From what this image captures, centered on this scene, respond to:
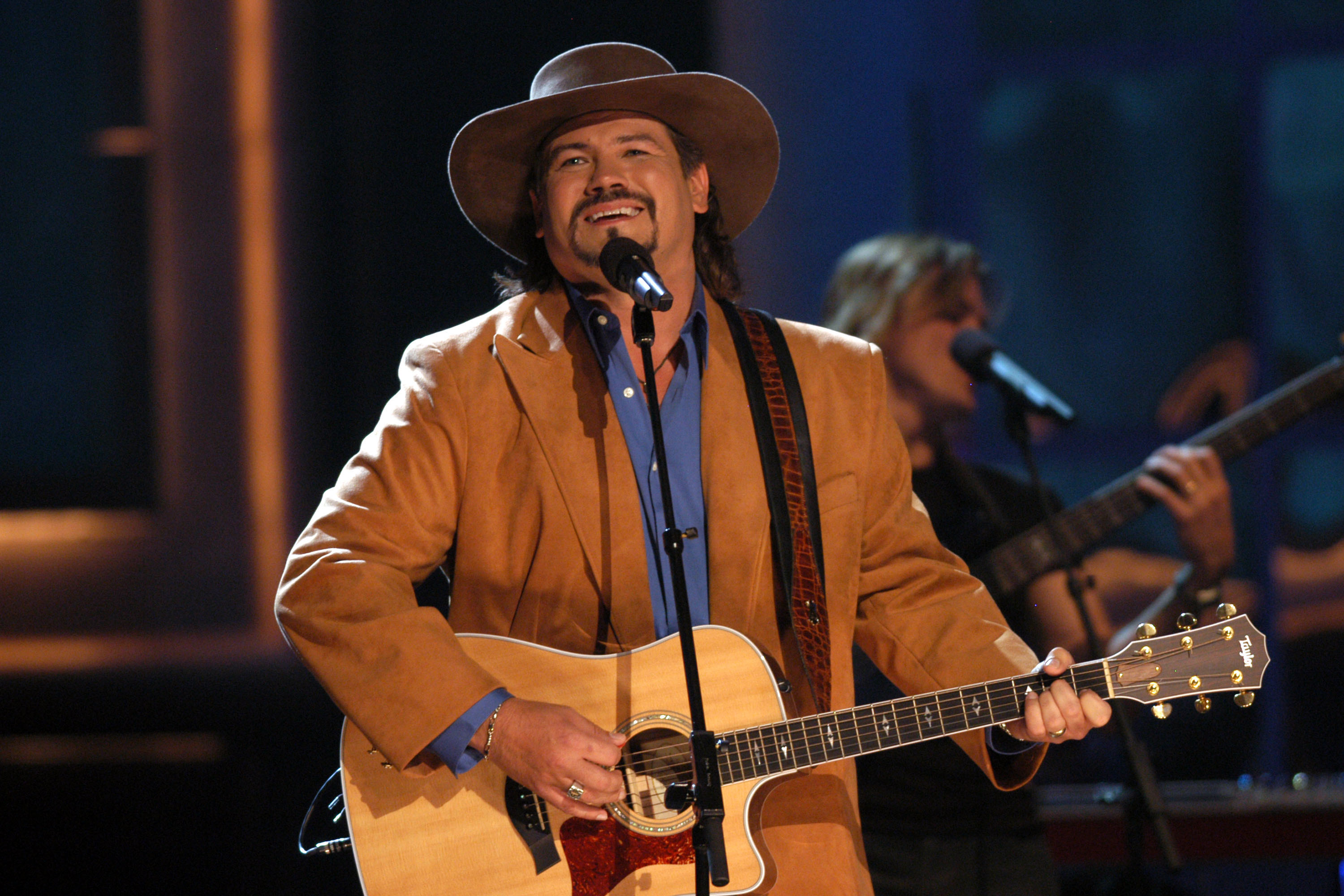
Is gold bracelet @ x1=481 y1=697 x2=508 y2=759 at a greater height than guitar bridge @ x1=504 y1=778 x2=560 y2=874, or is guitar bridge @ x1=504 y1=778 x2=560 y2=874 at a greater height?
gold bracelet @ x1=481 y1=697 x2=508 y2=759

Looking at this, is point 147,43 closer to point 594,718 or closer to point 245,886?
point 245,886

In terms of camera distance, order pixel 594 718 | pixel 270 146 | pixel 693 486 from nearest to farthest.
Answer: pixel 594 718
pixel 693 486
pixel 270 146

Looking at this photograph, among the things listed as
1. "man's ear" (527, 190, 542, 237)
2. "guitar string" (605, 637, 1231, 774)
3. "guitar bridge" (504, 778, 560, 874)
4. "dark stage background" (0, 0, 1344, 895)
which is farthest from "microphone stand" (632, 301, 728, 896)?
"dark stage background" (0, 0, 1344, 895)

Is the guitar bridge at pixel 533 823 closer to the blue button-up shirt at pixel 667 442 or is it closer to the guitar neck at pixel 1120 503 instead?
the blue button-up shirt at pixel 667 442

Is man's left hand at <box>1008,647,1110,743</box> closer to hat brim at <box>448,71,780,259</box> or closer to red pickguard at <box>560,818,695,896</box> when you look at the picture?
red pickguard at <box>560,818,695,896</box>

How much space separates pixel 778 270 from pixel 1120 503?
1.65 m

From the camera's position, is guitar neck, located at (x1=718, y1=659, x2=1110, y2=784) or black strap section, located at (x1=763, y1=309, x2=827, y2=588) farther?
black strap section, located at (x1=763, y1=309, x2=827, y2=588)

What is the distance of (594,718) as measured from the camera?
2.30m

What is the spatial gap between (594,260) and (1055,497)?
6.00 ft

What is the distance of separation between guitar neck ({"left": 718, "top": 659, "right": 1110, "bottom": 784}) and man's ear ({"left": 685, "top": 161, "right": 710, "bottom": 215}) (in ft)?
4.04

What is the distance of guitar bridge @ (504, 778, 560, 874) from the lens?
2.28 metres

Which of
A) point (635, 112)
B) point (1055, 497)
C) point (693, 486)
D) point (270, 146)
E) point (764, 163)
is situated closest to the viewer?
point (693, 486)

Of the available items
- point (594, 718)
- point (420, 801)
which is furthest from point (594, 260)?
point (420, 801)

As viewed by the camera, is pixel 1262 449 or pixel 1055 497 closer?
pixel 1055 497
